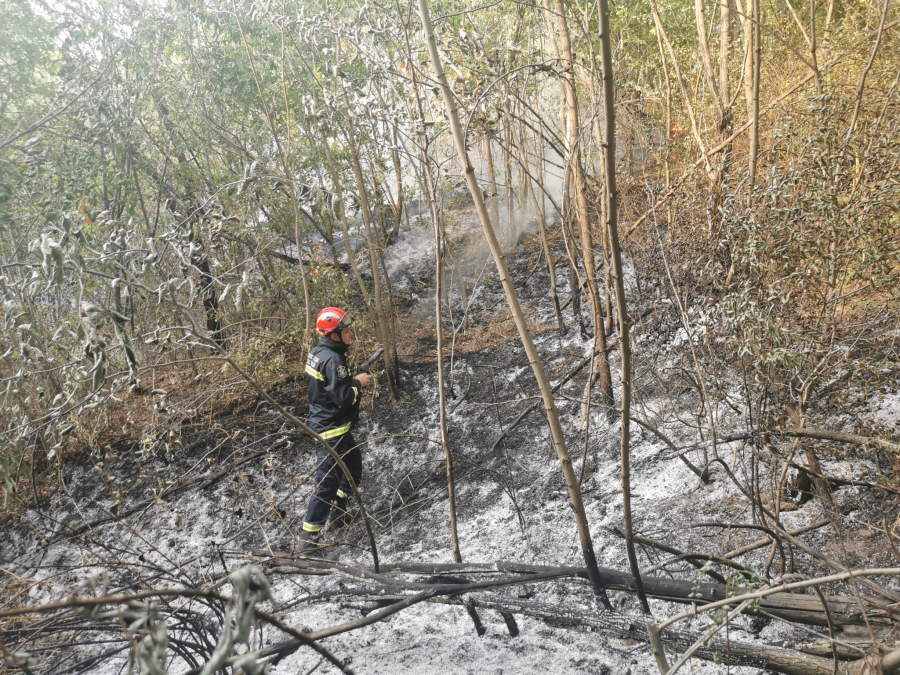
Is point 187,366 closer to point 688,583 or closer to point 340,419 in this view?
point 340,419

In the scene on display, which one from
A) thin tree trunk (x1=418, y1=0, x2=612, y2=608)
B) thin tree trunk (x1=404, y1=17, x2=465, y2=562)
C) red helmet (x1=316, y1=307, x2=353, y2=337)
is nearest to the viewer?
thin tree trunk (x1=418, y1=0, x2=612, y2=608)

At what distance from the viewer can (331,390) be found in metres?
4.61

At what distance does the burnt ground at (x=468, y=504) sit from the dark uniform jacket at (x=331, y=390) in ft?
1.45

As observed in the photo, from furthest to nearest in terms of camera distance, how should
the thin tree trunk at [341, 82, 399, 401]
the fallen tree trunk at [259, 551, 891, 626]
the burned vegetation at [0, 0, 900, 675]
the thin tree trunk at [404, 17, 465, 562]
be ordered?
the thin tree trunk at [341, 82, 399, 401] < the thin tree trunk at [404, 17, 465, 562] < the burned vegetation at [0, 0, 900, 675] < the fallen tree trunk at [259, 551, 891, 626]

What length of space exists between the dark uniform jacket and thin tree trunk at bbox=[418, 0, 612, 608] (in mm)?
2682

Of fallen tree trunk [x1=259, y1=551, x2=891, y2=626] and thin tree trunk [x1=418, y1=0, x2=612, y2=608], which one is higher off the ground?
thin tree trunk [x1=418, y1=0, x2=612, y2=608]

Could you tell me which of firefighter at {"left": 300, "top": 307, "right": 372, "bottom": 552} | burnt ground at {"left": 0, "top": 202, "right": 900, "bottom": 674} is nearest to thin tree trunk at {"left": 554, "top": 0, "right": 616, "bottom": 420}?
burnt ground at {"left": 0, "top": 202, "right": 900, "bottom": 674}

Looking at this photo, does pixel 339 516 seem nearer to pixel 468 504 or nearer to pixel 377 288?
pixel 468 504

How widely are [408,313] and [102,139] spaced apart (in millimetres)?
4366

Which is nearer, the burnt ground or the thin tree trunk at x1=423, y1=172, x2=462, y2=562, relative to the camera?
the thin tree trunk at x1=423, y1=172, x2=462, y2=562

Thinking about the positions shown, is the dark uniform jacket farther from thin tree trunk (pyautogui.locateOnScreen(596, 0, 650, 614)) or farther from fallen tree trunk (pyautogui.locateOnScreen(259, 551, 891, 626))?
thin tree trunk (pyautogui.locateOnScreen(596, 0, 650, 614))

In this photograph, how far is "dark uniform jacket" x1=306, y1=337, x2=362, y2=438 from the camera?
15.1 feet

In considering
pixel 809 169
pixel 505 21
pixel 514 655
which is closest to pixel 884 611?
pixel 514 655

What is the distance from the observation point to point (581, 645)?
107 inches
